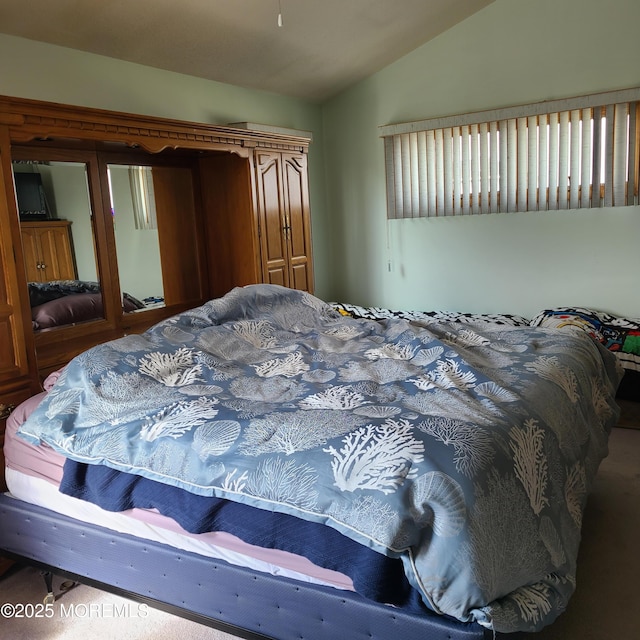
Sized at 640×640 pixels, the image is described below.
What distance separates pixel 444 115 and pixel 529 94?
2.16ft

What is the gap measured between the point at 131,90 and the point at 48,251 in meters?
1.31

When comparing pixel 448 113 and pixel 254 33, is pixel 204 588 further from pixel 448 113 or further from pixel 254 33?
pixel 448 113

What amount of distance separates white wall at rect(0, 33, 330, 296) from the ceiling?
0.06 meters

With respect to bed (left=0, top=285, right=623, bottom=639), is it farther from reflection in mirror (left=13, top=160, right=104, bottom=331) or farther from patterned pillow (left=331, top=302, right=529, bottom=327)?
patterned pillow (left=331, top=302, right=529, bottom=327)

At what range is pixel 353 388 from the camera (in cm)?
205

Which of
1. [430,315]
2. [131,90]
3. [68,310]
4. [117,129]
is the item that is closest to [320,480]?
[68,310]

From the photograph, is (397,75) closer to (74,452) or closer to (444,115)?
(444,115)

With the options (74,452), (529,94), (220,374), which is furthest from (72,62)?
(529,94)

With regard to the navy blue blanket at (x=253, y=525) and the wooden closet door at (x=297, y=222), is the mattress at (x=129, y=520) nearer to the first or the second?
the navy blue blanket at (x=253, y=525)

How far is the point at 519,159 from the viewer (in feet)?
15.0

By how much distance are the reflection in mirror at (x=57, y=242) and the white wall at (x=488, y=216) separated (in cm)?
289

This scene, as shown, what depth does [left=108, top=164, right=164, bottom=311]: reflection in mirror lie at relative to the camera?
3191 mm

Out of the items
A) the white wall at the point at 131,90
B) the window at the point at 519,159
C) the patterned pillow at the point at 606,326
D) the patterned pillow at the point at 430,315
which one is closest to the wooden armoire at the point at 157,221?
the white wall at the point at 131,90

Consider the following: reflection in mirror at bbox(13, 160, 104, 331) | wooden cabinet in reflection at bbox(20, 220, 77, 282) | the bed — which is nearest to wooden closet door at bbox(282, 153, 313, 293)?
reflection in mirror at bbox(13, 160, 104, 331)
